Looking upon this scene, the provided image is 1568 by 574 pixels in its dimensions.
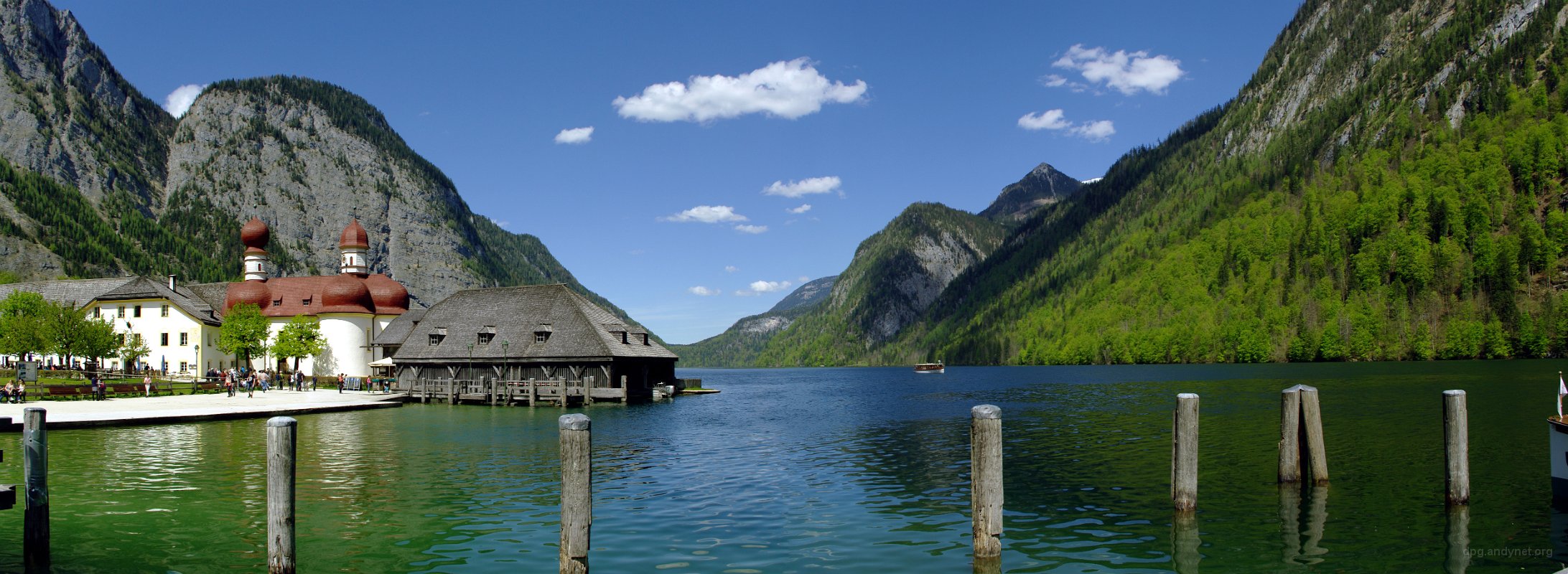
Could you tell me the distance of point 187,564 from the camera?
16.0 meters

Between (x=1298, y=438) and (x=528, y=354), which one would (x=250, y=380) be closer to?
(x=528, y=354)

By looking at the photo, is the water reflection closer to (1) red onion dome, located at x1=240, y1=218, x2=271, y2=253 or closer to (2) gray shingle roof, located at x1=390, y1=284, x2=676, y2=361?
(2) gray shingle roof, located at x1=390, y1=284, x2=676, y2=361

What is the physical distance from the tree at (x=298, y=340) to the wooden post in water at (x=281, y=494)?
8103 centimetres

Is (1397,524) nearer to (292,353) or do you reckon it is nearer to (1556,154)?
(292,353)

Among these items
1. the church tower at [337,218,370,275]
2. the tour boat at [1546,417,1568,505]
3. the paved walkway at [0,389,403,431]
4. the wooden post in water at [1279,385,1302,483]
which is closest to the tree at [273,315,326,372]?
the church tower at [337,218,370,275]

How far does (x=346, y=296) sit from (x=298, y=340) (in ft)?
24.6

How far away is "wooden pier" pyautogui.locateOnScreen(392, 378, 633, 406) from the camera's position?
64250 mm

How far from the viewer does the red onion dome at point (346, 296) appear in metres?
92.6

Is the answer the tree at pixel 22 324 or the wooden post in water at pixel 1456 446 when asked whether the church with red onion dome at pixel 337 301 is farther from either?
the wooden post in water at pixel 1456 446

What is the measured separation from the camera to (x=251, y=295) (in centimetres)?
9794

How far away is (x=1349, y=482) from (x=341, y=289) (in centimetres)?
9042

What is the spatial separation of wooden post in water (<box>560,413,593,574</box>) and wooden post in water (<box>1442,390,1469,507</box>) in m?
17.3

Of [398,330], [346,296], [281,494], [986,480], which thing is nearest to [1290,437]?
[986,480]

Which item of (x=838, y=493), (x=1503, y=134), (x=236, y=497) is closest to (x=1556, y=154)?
(x=1503, y=134)
